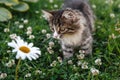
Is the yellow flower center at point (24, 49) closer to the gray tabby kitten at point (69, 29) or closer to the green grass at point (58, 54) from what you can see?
the green grass at point (58, 54)

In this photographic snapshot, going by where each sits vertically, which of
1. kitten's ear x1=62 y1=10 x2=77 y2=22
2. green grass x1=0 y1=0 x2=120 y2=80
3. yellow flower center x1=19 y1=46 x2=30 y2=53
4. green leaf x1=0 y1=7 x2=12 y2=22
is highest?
kitten's ear x1=62 y1=10 x2=77 y2=22

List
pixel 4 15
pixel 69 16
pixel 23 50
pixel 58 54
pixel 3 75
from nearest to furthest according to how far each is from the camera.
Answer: pixel 23 50
pixel 3 75
pixel 69 16
pixel 58 54
pixel 4 15

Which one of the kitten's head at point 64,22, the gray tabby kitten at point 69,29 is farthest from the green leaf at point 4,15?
the kitten's head at point 64,22

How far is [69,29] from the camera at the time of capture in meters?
3.69

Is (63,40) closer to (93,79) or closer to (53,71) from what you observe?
(53,71)

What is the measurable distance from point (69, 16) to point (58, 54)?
0.64 m

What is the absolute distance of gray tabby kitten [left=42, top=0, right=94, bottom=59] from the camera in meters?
3.59

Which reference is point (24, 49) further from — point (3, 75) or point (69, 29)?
point (69, 29)

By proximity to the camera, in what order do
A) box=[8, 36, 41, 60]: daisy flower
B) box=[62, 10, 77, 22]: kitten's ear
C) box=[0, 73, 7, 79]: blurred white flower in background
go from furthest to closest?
1. box=[62, 10, 77, 22]: kitten's ear
2. box=[0, 73, 7, 79]: blurred white flower in background
3. box=[8, 36, 41, 60]: daisy flower

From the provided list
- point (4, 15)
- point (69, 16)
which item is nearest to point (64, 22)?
point (69, 16)

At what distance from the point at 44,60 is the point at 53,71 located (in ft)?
1.27

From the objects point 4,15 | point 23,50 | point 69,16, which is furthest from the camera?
point 4,15

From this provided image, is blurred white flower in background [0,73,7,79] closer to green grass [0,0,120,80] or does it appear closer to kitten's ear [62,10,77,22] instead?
green grass [0,0,120,80]

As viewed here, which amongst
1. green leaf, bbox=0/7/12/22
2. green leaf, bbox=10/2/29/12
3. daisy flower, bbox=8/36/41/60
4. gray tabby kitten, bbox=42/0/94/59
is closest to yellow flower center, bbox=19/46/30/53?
daisy flower, bbox=8/36/41/60
